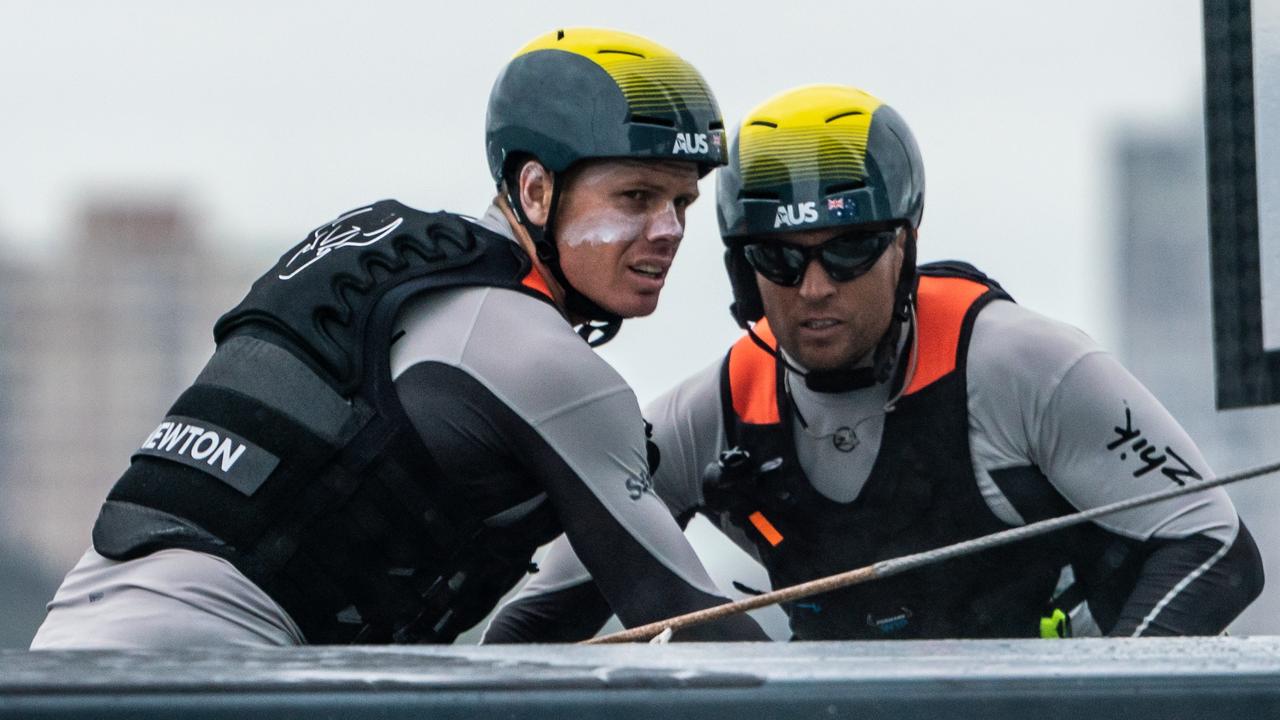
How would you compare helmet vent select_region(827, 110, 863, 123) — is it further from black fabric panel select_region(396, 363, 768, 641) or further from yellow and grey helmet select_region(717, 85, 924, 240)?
black fabric panel select_region(396, 363, 768, 641)

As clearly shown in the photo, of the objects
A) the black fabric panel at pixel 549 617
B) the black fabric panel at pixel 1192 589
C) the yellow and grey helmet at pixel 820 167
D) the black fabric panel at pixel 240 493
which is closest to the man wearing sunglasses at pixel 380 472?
the black fabric panel at pixel 240 493

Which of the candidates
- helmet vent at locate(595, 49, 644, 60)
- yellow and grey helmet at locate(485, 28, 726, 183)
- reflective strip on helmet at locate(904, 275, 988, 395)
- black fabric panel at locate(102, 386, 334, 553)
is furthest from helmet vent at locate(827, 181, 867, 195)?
black fabric panel at locate(102, 386, 334, 553)

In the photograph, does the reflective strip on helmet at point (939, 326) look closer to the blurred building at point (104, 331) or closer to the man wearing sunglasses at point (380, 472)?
the man wearing sunglasses at point (380, 472)

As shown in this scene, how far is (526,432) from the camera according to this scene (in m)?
2.84

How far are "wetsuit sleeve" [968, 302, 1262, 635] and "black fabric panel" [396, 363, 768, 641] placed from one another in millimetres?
1135

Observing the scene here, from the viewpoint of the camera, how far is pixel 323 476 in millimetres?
2771

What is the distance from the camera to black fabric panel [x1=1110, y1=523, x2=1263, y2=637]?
11.8 feet

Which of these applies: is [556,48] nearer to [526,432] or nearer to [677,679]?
[526,432]

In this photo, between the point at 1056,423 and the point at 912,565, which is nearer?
the point at 912,565

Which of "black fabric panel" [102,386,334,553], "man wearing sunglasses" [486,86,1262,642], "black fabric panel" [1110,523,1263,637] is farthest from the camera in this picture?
"man wearing sunglasses" [486,86,1262,642]

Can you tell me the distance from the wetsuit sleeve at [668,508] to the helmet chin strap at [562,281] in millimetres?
636

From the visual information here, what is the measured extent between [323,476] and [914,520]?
1589 millimetres

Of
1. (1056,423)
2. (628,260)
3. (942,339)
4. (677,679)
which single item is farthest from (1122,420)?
(677,679)

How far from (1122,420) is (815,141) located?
871 mm
